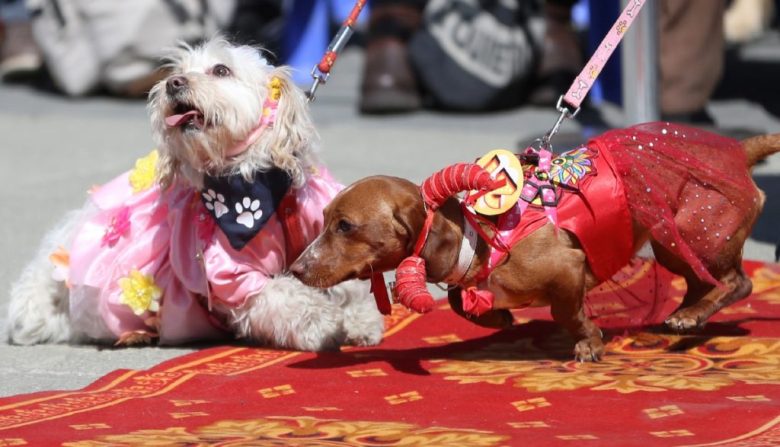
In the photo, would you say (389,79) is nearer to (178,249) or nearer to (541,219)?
(178,249)

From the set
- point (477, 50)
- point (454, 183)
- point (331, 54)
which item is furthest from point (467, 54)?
point (454, 183)

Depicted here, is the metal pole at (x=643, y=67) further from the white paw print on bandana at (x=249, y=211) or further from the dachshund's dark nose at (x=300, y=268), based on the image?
Answer: the dachshund's dark nose at (x=300, y=268)

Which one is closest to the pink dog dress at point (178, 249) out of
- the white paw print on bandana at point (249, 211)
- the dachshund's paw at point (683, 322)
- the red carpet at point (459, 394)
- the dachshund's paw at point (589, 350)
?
the white paw print on bandana at point (249, 211)

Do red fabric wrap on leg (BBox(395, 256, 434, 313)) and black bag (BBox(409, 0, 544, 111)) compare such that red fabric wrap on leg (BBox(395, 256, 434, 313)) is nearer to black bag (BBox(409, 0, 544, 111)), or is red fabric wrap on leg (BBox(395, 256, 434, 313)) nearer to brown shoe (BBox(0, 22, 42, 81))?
black bag (BBox(409, 0, 544, 111))

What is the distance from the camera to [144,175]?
167 inches

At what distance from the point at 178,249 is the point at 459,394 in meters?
1.09

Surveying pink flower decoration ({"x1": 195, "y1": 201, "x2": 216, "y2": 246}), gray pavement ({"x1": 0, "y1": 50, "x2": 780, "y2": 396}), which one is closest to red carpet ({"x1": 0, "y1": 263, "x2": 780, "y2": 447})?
pink flower decoration ({"x1": 195, "y1": 201, "x2": 216, "y2": 246})

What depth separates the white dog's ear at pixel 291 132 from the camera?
3.77 metres

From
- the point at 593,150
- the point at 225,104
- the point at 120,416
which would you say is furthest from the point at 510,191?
the point at 120,416

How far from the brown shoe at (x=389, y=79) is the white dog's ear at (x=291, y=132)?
4005 mm

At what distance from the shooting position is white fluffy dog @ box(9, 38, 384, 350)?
375 cm

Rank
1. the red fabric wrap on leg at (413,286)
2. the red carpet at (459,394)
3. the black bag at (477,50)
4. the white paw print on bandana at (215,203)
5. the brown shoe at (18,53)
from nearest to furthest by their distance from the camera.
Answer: the red carpet at (459,394), the red fabric wrap on leg at (413,286), the white paw print on bandana at (215,203), the black bag at (477,50), the brown shoe at (18,53)

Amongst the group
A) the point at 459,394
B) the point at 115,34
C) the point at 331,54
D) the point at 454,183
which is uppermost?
the point at 115,34

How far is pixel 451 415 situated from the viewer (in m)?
3.14
